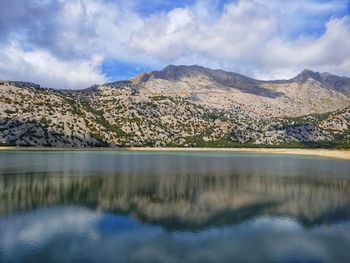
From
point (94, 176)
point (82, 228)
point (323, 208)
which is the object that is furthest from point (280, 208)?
point (94, 176)

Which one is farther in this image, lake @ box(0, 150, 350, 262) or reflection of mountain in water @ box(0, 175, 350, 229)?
reflection of mountain in water @ box(0, 175, 350, 229)

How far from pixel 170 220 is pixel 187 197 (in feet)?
56.5

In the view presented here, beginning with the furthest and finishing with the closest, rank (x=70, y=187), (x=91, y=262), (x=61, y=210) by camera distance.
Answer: (x=70, y=187)
(x=61, y=210)
(x=91, y=262)

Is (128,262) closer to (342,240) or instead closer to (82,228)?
(82,228)

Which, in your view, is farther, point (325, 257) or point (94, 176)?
point (94, 176)

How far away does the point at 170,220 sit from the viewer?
49.6 m

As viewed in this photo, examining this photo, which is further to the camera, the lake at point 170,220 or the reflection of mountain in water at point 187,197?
the reflection of mountain in water at point 187,197

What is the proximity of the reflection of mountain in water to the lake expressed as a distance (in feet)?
0.49

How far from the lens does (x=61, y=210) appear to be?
2124 inches

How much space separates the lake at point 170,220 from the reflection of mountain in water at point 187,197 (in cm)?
15

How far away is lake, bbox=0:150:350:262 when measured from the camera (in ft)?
119

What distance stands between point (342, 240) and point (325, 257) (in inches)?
288

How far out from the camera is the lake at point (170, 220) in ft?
119

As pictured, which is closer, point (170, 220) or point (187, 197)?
point (170, 220)
